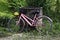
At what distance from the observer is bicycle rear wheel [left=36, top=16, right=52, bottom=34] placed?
10099 millimetres

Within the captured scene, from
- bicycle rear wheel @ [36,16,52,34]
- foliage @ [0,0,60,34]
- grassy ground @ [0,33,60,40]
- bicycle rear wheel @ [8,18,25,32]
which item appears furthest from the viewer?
foliage @ [0,0,60,34]

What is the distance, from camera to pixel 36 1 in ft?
36.2

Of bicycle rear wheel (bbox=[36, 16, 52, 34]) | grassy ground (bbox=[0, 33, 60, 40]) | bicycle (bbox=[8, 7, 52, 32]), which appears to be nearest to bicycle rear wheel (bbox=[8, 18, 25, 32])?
bicycle (bbox=[8, 7, 52, 32])

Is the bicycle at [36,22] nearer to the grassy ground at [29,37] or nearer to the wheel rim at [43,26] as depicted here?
the wheel rim at [43,26]

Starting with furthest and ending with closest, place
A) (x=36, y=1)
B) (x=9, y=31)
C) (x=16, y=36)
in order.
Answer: (x=36, y=1) → (x=9, y=31) → (x=16, y=36)

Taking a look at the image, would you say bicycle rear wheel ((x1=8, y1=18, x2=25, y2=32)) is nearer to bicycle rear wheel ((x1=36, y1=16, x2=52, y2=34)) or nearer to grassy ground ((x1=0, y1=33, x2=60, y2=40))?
grassy ground ((x1=0, y1=33, x2=60, y2=40))

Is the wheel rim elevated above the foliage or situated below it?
below

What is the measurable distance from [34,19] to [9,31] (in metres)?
1.16

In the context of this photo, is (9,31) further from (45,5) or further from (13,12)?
(45,5)

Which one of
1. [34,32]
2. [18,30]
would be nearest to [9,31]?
[18,30]

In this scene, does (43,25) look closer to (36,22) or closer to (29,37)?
(36,22)

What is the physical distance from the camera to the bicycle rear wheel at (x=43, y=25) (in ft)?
33.1

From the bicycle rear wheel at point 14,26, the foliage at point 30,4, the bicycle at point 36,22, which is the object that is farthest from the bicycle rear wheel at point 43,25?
the bicycle rear wheel at point 14,26

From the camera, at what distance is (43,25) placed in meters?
10.2
